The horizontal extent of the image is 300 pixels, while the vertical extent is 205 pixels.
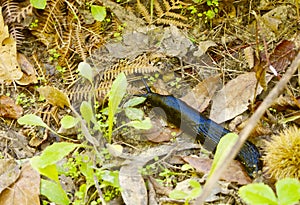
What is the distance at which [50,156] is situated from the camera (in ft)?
6.66

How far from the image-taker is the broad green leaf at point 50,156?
6.56 ft

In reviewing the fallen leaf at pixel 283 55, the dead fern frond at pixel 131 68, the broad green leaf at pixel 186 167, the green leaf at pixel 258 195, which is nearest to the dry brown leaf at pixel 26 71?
the dead fern frond at pixel 131 68

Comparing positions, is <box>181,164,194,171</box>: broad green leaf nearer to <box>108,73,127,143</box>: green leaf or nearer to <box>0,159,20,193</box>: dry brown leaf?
<box>108,73,127,143</box>: green leaf

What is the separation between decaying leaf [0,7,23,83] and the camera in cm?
269

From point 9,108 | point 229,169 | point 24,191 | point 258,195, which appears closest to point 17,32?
point 9,108

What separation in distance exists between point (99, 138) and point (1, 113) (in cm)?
58

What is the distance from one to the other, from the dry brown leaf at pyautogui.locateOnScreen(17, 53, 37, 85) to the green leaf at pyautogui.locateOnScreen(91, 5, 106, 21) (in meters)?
0.47

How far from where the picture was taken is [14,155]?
95.5 inches

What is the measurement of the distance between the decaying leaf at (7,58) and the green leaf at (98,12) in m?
0.49

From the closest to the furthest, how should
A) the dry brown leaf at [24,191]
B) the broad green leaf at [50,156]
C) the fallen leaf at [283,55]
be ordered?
the broad green leaf at [50,156], the dry brown leaf at [24,191], the fallen leaf at [283,55]

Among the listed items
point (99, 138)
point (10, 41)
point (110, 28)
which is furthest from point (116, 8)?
point (99, 138)

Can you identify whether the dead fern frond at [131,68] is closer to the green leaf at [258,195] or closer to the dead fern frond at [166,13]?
the dead fern frond at [166,13]

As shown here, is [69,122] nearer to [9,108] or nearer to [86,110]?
[86,110]

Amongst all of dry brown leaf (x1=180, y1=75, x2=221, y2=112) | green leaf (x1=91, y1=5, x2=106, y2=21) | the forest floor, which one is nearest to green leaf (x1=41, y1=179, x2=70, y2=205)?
the forest floor
